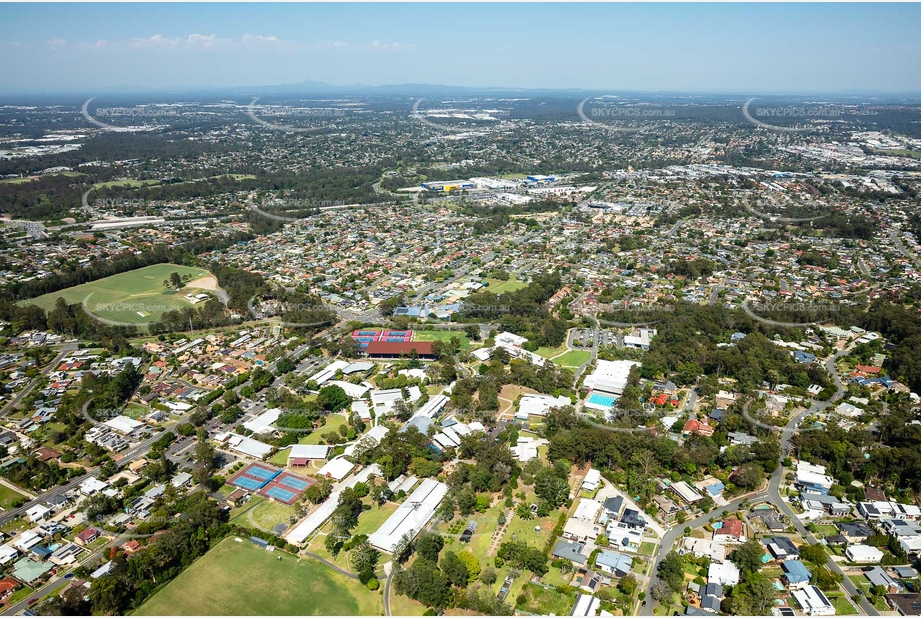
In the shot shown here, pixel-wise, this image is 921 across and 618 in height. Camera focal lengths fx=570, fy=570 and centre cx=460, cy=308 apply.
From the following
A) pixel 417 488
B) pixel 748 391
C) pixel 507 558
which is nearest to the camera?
pixel 507 558

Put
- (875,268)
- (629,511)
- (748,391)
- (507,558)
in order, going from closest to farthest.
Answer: (507,558) < (629,511) < (748,391) < (875,268)

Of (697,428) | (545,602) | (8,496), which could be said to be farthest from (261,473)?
(697,428)

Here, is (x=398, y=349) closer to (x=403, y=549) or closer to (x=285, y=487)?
(x=285, y=487)

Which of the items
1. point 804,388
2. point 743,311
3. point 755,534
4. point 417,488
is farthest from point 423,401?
point 743,311

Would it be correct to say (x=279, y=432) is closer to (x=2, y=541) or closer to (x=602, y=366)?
(x=2, y=541)

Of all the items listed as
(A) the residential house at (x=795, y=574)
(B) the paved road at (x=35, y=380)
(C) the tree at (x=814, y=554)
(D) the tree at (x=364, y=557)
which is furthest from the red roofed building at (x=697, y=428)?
(B) the paved road at (x=35, y=380)

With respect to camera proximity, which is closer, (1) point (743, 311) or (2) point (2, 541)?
(2) point (2, 541)
